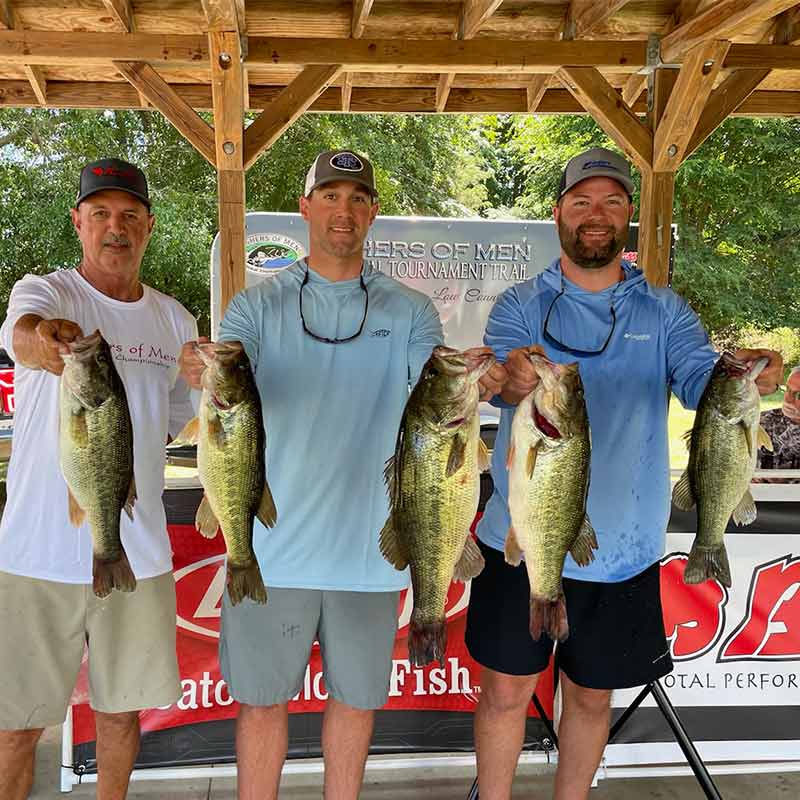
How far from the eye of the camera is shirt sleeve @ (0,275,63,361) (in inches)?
108

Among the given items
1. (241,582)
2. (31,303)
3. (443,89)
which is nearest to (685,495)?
(241,582)

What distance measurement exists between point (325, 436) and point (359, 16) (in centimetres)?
366

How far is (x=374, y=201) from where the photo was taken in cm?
312

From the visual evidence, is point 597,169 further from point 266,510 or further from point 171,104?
point 171,104

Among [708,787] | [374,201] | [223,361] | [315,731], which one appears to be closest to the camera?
[223,361]

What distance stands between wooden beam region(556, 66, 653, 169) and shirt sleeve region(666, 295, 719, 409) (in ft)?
11.0

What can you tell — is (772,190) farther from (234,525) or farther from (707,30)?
(234,525)

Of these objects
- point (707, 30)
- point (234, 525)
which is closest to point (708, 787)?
point (234, 525)

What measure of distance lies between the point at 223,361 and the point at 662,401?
1.67m

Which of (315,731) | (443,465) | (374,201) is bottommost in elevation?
(315,731)

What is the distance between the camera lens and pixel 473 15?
5273 mm

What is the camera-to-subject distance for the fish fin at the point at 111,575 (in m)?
2.64

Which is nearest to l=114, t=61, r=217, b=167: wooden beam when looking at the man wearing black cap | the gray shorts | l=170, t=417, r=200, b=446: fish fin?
the man wearing black cap

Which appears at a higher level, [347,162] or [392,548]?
[347,162]
